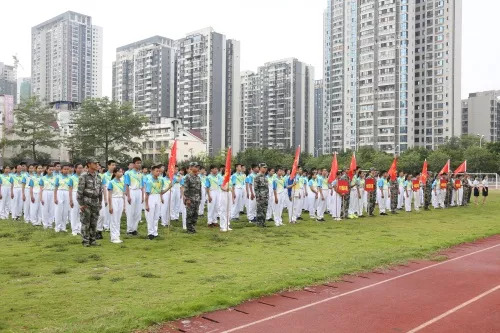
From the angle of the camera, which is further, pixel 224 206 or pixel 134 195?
pixel 224 206

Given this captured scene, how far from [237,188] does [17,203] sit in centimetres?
736

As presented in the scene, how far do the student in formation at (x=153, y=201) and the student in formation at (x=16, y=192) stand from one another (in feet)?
21.0

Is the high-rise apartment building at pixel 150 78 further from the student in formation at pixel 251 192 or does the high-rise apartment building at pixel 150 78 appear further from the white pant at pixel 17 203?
the student in formation at pixel 251 192

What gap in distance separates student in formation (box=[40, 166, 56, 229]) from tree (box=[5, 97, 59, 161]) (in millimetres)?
31724

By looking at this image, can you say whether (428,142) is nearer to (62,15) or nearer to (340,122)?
(340,122)

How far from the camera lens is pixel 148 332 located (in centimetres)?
511

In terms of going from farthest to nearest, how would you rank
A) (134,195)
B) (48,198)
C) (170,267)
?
1. (48,198)
2. (134,195)
3. (170,267)

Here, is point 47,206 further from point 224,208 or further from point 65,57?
point 65,57

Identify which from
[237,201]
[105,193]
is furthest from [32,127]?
[105,193]

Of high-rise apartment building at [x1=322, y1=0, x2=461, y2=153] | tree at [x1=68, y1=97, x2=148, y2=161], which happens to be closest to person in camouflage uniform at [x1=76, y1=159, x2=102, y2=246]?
tree at [x1=68, y1=97, x2=148, y2=161]

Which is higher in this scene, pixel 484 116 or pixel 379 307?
pixel 484 116

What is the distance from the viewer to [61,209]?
12.7 meters

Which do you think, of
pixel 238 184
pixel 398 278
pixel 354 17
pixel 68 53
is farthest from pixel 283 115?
pixel 398 278

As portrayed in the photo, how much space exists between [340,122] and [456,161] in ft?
125
